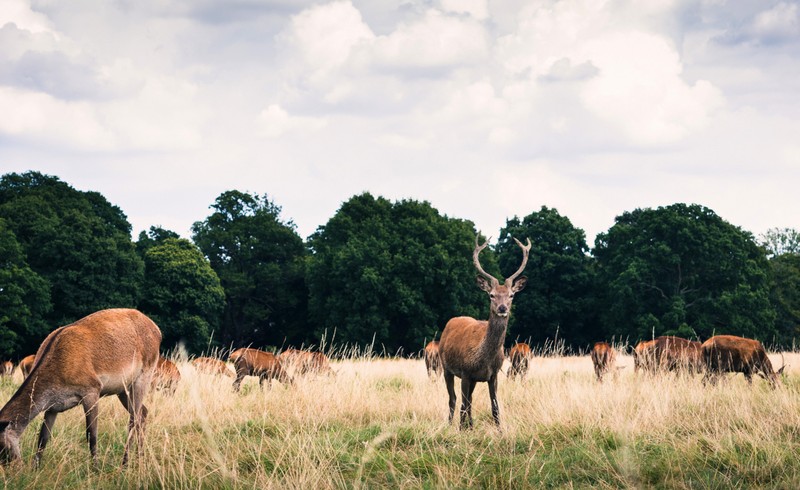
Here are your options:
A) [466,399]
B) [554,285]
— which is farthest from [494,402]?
[554,285]

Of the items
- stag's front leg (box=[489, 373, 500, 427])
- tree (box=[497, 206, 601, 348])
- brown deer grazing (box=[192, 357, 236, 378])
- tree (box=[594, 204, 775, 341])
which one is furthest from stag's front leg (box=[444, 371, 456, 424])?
tree (box=[497, 206, 601, 348])

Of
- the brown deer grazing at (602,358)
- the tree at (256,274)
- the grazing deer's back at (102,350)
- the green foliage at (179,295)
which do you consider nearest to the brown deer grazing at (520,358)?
the brown deer grazing at (602,358)

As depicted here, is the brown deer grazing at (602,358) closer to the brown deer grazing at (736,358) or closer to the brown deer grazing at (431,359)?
the brown deer grazing at (736,358)

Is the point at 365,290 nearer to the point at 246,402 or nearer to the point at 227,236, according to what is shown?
the point at 227,236

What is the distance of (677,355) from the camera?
13.1 meters

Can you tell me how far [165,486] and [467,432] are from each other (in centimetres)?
317

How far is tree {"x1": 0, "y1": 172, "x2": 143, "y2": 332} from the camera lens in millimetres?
31984

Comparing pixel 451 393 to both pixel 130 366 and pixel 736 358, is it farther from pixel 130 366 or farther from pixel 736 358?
pixel 736 358

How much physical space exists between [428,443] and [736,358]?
25.8ft

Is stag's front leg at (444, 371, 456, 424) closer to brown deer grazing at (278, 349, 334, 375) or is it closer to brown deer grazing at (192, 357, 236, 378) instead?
Answer: brown deer grazing at (278, 349, 334, 375)

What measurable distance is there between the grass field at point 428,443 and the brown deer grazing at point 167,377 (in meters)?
0.40

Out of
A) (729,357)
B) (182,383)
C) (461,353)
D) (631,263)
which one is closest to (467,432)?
(461,353)

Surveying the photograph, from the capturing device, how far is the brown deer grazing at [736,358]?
39.4 ft

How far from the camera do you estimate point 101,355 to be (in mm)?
6336
